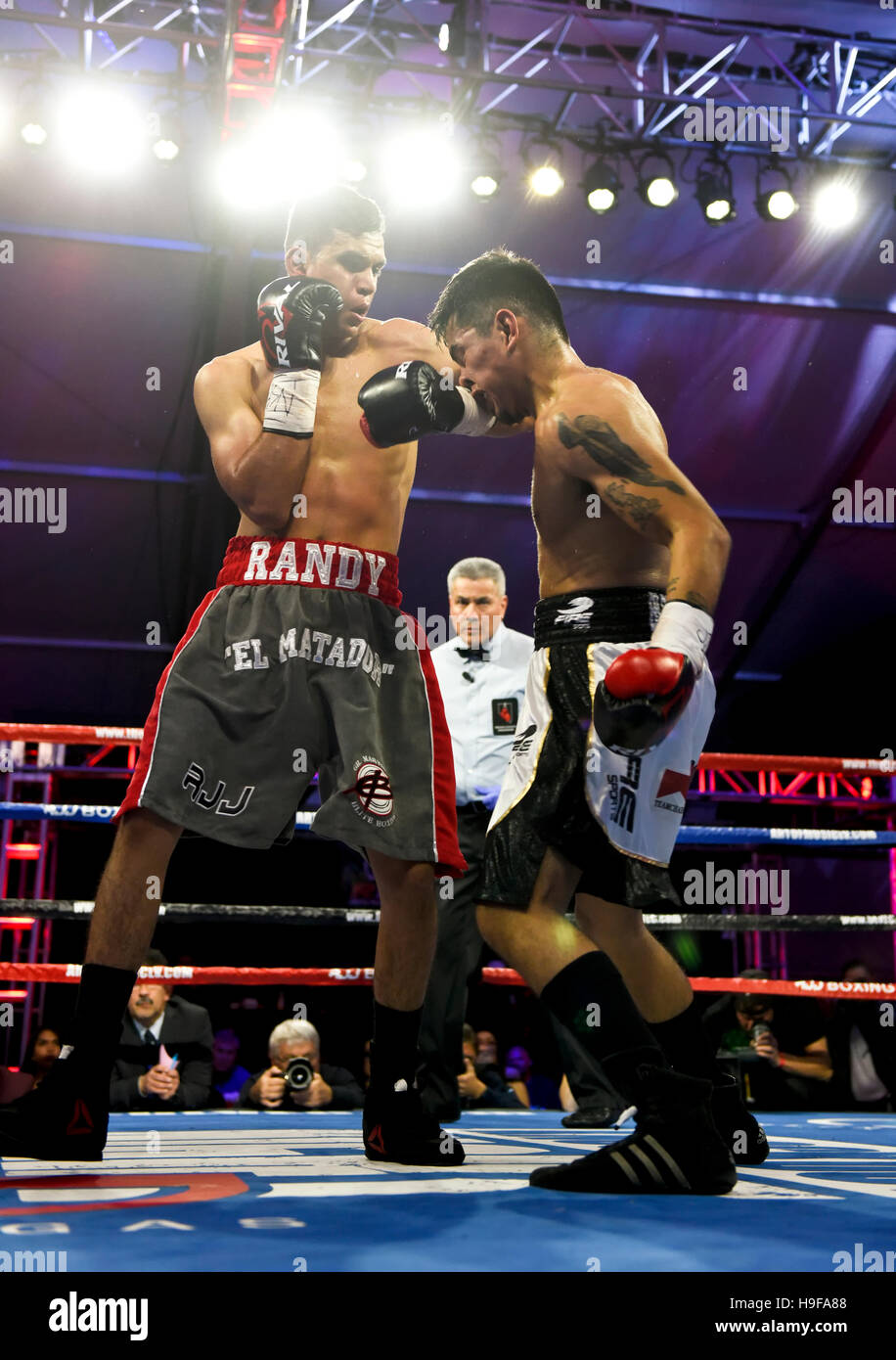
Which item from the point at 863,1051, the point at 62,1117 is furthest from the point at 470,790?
the point at 863,1051

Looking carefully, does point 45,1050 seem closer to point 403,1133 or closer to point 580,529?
point 403,1133

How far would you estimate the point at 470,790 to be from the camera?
294 cm

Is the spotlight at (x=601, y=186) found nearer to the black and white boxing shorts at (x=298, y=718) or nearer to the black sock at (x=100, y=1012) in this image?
the black and white boxing shorts at (x=298, y=718)

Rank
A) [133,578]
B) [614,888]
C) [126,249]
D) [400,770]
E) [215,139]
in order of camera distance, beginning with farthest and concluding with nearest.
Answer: [133,578], [126,249], [215,139], [400,770], [614,888]

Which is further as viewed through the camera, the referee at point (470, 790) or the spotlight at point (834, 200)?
the spotlight at point (834, 200)

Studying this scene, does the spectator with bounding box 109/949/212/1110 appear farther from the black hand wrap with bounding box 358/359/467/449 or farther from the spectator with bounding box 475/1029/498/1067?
the spectator with bounding box 475/1029/498/1067

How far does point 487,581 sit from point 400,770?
4.92ft

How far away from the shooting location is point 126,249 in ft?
22.8

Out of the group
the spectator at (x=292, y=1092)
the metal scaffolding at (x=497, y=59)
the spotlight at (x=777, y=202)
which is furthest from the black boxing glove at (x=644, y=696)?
the spotlight at (x=777, y=202)

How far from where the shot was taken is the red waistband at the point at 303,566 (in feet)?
5.49

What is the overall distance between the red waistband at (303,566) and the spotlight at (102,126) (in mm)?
4742

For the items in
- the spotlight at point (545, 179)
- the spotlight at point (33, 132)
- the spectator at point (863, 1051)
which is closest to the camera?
the spectator at point (863, 1051)
